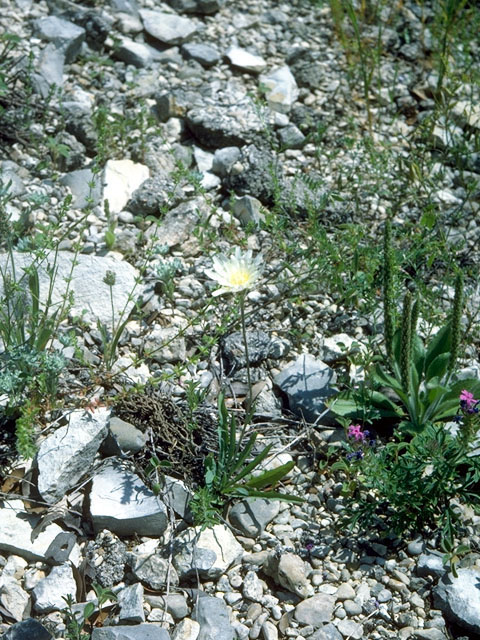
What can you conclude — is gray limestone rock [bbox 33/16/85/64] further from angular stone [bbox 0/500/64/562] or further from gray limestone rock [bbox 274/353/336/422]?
angular stone [bbox 0/500/64/562]

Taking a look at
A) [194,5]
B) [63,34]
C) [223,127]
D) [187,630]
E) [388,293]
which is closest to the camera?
[187,630]

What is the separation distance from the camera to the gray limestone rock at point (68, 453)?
2.99m

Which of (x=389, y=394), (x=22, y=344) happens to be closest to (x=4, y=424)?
(x=22, y=344)

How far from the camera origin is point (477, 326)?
3686mm

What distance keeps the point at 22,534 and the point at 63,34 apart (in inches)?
129

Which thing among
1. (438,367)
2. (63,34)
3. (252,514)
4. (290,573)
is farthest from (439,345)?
(63,34)

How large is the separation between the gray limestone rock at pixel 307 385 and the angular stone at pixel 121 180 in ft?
4.46

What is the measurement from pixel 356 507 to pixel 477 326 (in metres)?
1.09

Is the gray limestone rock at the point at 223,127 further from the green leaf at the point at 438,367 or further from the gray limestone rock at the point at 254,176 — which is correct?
the green leaf at the point at 438,367

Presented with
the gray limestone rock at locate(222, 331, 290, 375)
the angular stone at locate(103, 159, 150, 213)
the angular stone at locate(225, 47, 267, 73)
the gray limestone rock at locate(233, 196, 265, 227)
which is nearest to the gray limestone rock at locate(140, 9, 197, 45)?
the angular stone at locate(225, 47, 267, 73)

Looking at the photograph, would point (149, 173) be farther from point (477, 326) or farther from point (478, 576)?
point (478, 576)

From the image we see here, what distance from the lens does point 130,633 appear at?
8.59 feet

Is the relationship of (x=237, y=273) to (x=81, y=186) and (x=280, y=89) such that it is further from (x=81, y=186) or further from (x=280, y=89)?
(x=280, y=89)

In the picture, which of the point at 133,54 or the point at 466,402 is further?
the point at 133,54
